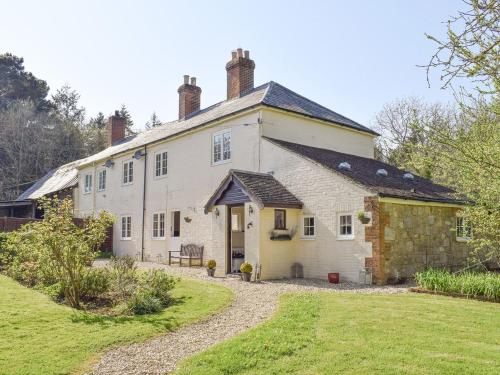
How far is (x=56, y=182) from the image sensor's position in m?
34.6

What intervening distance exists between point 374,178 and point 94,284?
978 centimetres

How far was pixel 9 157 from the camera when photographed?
43.4m

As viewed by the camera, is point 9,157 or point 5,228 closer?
point 5,228

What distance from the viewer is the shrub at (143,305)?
30.0 feet

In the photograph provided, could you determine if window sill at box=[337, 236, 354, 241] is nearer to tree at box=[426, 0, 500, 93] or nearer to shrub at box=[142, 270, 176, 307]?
shrub at box=[142, 270, 176, 307]

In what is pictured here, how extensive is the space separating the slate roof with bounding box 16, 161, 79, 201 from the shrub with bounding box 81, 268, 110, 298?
21742 millimetres

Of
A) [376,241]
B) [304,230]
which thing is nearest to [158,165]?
[304,230]

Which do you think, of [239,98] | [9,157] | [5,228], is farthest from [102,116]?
[239,98]

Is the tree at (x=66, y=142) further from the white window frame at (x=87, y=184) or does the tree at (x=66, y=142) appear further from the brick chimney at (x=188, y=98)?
the brick chimney at (x=188, y=98)

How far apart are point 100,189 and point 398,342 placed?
24.5m

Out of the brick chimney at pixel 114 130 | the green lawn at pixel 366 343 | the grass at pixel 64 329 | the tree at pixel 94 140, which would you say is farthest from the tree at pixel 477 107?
the tree at pixel 94 140

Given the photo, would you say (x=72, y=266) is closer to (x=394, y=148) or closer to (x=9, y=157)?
(x=394, y=148)

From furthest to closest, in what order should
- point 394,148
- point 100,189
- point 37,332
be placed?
1. point 394,148
2. point 100,189
3. point 37,332

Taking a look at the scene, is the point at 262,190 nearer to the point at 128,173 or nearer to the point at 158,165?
the point at 158,165
